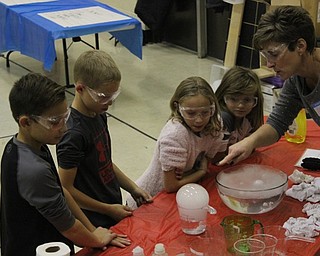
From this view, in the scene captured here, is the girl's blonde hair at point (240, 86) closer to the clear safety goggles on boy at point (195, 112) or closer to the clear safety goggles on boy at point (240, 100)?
the clear safety goggles on boy at point (240, 100)

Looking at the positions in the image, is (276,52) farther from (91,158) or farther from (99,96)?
(91,158)

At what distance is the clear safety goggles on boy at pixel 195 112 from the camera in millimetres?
2273

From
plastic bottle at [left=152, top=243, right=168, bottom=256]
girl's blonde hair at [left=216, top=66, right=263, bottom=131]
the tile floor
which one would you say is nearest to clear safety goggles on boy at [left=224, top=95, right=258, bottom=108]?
girl's blonde hair at [left=216, top=66, right=263, bottom=131]

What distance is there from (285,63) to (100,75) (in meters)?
0.72

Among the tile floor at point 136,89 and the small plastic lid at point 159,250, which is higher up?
the small plastic lid at point 159,250

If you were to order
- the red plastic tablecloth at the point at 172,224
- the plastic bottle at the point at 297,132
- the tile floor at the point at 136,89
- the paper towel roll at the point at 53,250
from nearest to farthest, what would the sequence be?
1. the paper towel roll at the point at 53,250
2. the red plastic tablecloth at the point at 172,224
3. the plastic bottle at the point at 297,132
4. the tile floor at the point at 136,89

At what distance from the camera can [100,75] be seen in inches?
86.0

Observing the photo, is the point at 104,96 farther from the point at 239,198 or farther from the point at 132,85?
the point at 132,85

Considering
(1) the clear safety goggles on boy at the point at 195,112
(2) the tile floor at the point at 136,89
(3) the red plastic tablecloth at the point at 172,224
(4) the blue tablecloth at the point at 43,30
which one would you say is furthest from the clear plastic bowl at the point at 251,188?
(4) the blue tablecloth at the point at 43,30

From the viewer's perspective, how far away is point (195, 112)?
7.47 ft

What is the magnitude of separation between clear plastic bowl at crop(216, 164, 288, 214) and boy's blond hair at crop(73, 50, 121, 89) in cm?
60

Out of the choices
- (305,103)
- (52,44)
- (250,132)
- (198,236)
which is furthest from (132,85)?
(198,236)

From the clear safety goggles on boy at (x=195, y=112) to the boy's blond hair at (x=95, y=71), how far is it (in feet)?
1.00

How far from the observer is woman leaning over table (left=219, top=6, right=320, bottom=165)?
211 centimetres
